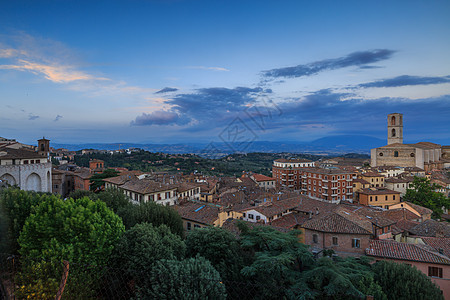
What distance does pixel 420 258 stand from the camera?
13.1 metres

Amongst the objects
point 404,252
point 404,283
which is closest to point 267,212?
point 404,252

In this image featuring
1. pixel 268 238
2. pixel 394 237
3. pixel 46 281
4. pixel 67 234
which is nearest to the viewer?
pixel 46 281

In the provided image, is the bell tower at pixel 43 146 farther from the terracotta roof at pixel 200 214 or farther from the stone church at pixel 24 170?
the terracotta roof at pixel 200 214

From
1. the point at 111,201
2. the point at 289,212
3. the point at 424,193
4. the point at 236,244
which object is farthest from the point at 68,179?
the point at 424,193

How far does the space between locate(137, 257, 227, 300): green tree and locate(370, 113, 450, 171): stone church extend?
6154 cm

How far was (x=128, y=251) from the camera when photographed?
1062cm

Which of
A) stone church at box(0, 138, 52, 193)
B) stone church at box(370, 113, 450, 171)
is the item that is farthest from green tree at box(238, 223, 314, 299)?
stone church at box(370, 113, 450, 171)

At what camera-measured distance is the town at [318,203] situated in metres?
14.1

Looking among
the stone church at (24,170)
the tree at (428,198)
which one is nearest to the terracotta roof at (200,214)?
the stone church at (24,170)

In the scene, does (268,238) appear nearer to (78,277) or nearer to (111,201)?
(78,277)

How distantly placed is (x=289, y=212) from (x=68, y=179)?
108 ft

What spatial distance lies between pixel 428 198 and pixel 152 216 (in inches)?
1321

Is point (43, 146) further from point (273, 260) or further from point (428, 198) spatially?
point (428, 198)

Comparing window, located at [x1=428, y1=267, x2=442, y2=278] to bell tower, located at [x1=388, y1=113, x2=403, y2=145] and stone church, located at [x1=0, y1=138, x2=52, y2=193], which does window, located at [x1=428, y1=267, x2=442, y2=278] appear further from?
bell tower, located at [x1=388, y1=113, x2=403, y2=145]
